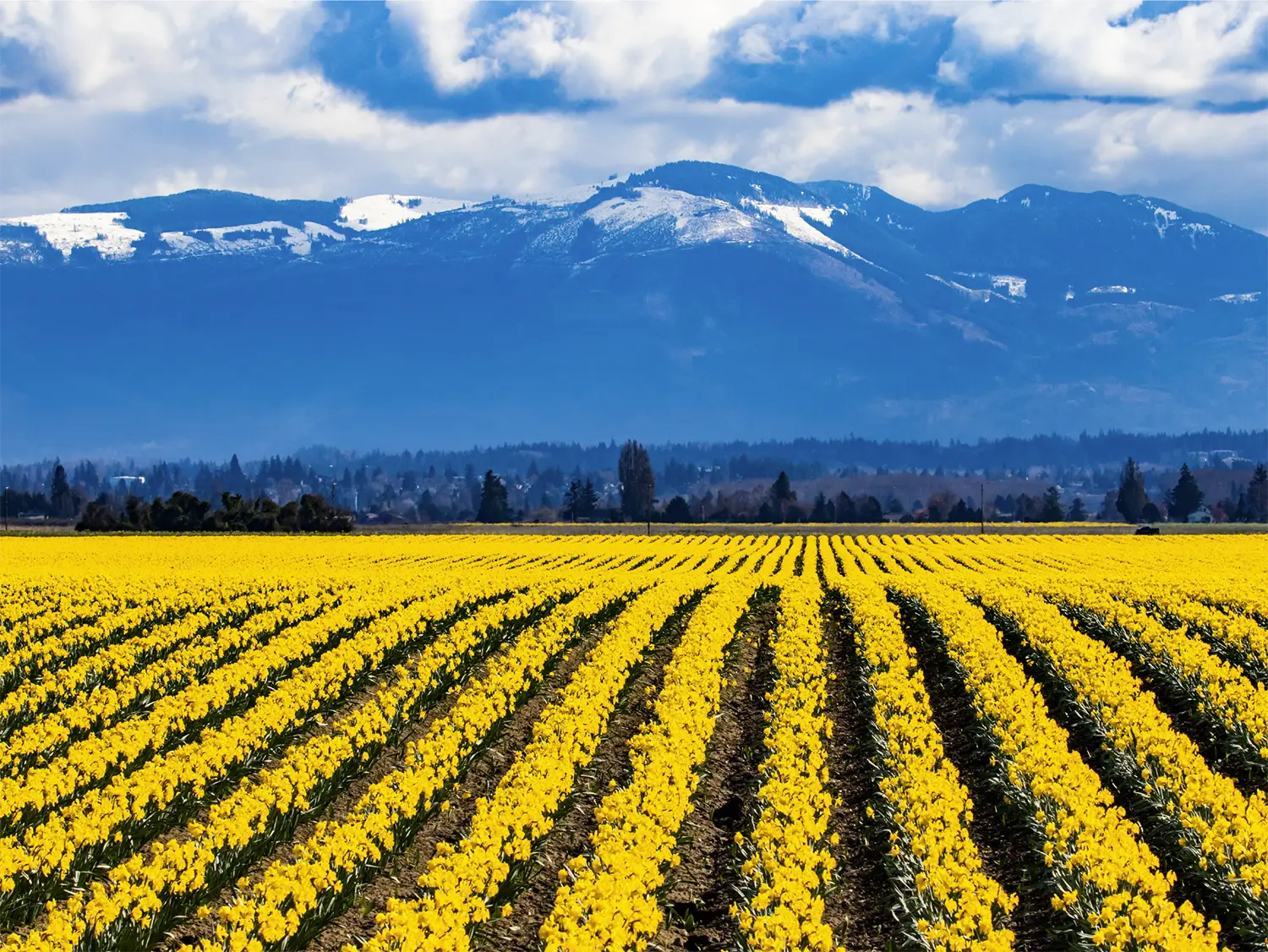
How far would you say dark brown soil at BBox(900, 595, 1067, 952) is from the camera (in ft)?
47.2

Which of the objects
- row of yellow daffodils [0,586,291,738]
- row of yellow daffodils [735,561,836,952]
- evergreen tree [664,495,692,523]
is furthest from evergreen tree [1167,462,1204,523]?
row of yellow daffodils [735,561,836,952]

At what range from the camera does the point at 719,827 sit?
17.6 metres

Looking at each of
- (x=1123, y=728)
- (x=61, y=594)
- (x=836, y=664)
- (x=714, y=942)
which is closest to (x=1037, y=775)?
(x=1123, y=728)

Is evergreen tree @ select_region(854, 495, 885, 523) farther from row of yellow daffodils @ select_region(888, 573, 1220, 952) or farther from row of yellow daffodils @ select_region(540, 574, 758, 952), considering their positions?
row of yellow daffodils @ select_region(540, 574, 758, 952)

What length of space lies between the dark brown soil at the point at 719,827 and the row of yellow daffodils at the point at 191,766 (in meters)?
6.23

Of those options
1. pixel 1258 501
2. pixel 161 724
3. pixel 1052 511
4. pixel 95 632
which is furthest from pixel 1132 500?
pixel 161 724

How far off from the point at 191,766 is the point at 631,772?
5918mm

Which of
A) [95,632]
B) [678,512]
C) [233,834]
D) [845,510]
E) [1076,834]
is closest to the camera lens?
[233,834]

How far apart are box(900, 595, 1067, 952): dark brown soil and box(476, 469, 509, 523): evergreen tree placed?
15681 centimetres

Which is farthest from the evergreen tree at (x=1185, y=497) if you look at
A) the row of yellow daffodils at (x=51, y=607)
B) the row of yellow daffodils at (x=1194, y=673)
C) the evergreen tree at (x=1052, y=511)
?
the row of yellow daffodils at (x=51, y=607)

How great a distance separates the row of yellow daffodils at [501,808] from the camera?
12281 millimetres

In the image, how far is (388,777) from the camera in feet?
58.7

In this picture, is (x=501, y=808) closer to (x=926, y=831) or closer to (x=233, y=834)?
→ (x=233, y=834)

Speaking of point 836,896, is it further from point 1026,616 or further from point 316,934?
point 1026,616
